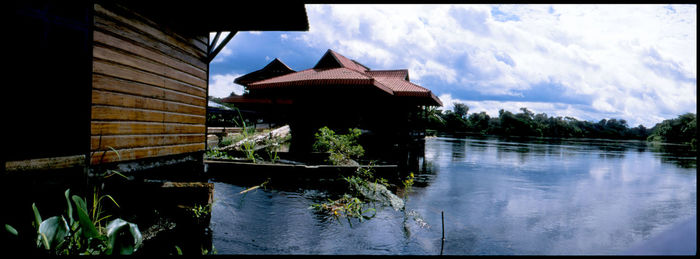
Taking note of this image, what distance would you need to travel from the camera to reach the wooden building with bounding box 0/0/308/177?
375 centimetres

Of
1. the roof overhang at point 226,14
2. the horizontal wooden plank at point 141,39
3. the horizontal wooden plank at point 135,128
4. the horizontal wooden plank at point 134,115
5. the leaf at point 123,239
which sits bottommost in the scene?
the leaf at point 123,239

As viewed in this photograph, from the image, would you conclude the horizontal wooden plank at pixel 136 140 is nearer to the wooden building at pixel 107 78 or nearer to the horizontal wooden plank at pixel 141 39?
the wooden building at pixel 107 78

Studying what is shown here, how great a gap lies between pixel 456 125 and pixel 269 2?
64180 mm

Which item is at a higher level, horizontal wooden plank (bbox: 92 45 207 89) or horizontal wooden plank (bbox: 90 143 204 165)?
horizontal wooden plank (bbox: 92 45 207 89)

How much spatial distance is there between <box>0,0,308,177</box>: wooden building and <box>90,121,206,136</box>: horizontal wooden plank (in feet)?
0.04

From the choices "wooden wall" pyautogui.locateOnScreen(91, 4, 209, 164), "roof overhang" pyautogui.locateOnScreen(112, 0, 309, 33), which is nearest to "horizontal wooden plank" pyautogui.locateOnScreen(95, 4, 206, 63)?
"wooden wall" pyautogui.locateOnScreen(91, 4, 209, 164)

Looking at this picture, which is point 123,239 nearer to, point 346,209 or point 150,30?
point 346,209

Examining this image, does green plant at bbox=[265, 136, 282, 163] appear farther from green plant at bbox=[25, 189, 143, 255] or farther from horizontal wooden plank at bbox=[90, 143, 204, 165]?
Answer: green plant at bbox=[25, 189, 143, 255]

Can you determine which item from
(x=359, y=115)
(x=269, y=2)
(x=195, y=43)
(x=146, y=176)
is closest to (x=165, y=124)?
(x=146, y=176)

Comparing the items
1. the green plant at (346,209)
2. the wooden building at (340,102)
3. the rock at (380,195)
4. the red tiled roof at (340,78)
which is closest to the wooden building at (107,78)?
the green plant at (346,209)

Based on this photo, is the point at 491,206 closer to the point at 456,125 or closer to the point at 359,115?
the point at 359,115

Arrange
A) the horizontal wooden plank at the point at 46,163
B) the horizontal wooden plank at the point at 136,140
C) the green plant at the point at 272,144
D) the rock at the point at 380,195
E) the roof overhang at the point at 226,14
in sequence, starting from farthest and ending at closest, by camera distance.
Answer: the green plant at the point at 272,144 → the rock at the point at 380,195 → the roof overhang at the point at 226,14 → the horizontal wooden plank at the point at 136,140 → the horizontal wooden plank at the point at 46,163

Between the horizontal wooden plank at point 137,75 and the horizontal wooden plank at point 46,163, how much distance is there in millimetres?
1047

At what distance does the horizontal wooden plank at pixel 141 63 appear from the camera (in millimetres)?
3908
